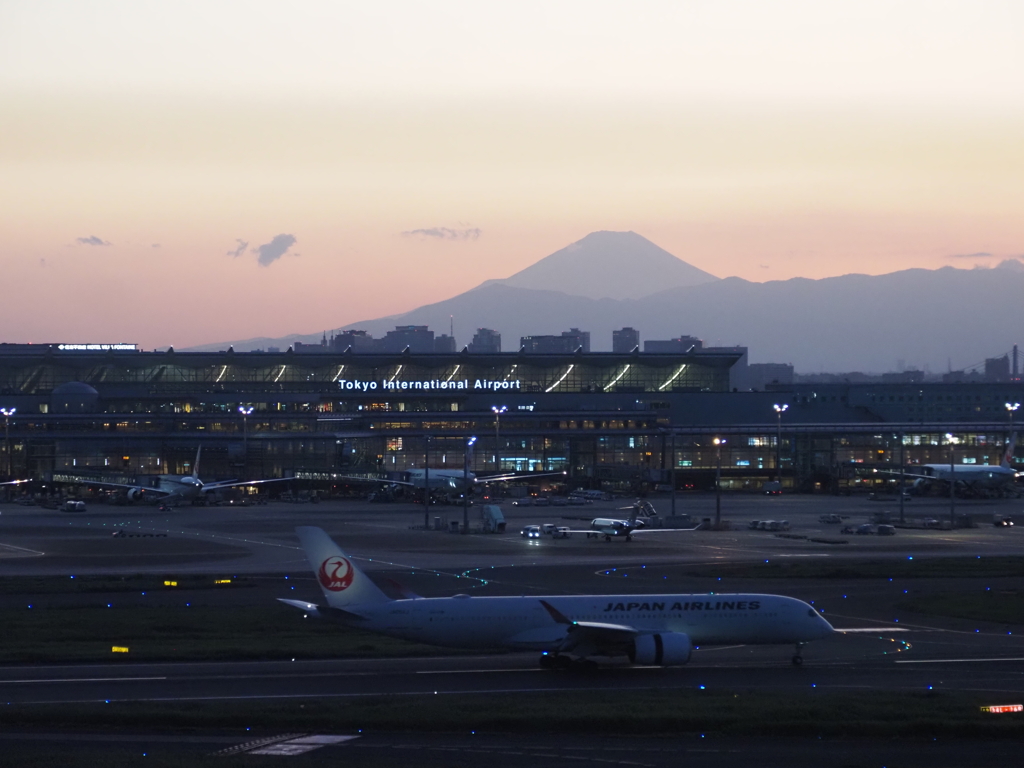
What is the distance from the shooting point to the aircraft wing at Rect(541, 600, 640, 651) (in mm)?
38594

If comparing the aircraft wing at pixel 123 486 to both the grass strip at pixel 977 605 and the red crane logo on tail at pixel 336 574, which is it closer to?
the red crane logo on tail at pixel 336 574

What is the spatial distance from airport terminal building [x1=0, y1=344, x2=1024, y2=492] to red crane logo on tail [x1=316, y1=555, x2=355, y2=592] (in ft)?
341

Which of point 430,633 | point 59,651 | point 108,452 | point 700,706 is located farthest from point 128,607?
point 108,452

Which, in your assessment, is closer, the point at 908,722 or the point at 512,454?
the point at 908,722

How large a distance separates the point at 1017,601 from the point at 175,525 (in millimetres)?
73566

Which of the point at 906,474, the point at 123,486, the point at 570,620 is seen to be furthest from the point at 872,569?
the point at 123,486

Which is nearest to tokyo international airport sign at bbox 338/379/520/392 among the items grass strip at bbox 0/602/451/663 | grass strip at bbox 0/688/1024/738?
grass strip at bbox 0/602/451/663

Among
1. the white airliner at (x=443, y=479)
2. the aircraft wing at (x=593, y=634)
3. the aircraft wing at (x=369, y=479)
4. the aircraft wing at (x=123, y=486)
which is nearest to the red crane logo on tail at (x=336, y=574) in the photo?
the aircraft wing at (x=593, y=634)

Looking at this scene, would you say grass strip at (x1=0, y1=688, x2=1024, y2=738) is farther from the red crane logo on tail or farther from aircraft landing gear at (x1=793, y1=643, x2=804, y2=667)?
the red crane logo on tail

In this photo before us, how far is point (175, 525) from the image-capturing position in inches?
3994

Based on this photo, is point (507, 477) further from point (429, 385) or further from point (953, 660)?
point (953, 660)

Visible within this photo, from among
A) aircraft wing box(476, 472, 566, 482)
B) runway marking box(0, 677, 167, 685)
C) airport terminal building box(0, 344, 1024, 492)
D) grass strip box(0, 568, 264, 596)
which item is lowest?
runway marking box(0, 677, 167, 685)

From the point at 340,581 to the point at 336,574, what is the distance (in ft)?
0.99

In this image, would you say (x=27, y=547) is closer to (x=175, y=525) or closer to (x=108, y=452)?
(x=175, y=525)
